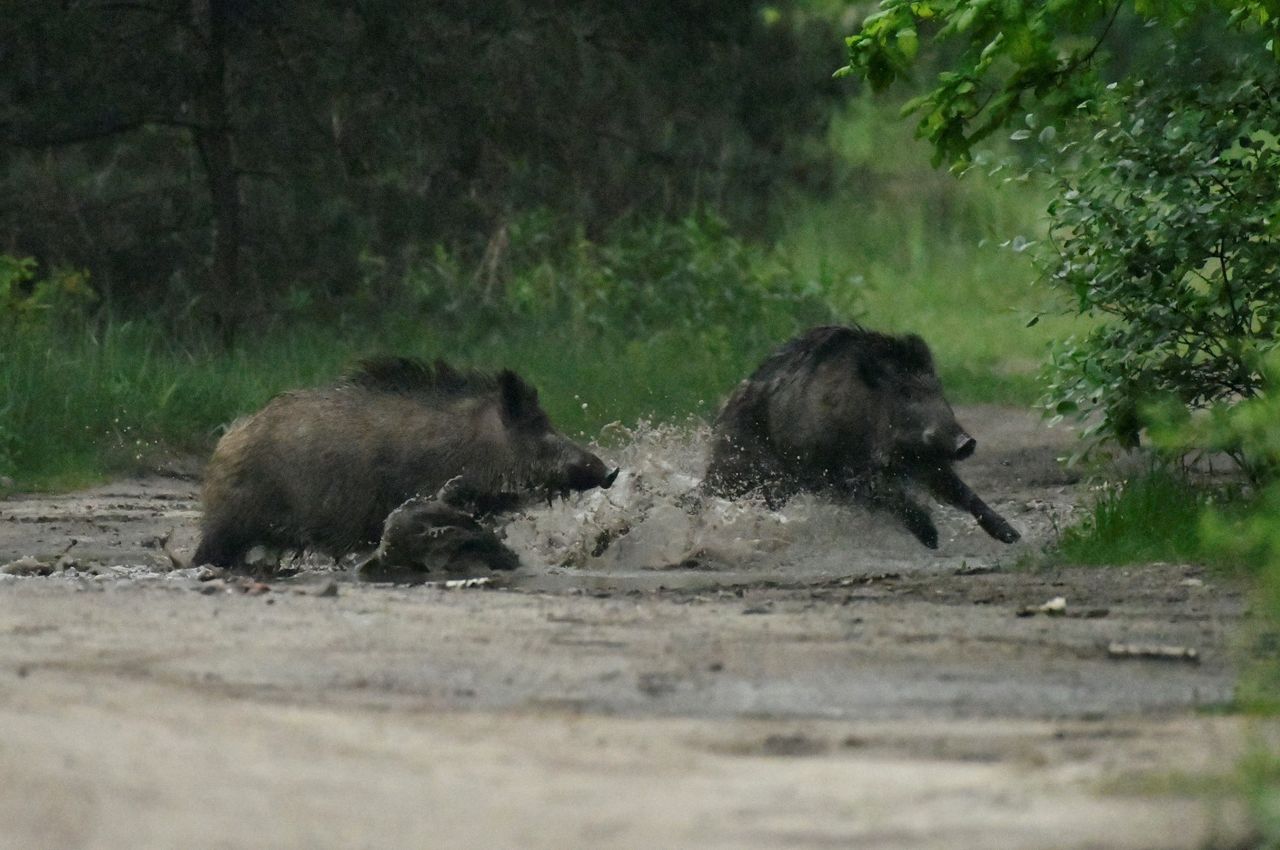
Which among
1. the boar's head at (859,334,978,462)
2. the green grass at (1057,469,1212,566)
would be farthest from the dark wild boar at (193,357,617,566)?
the green grass at (1057,469,1212,566)

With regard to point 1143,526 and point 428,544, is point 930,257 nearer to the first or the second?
point 1143,526

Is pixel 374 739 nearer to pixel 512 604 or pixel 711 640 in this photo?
pixel 711 640

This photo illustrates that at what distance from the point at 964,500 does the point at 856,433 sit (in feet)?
1.99

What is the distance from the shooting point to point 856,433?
10445 mm

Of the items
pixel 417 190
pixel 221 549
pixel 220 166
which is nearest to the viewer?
pixel 221 549

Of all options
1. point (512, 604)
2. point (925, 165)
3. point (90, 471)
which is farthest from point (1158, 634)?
point (925, 165)

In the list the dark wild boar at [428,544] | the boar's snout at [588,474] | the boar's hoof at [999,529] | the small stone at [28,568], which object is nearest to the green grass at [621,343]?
the boar's hoof at [999,529]

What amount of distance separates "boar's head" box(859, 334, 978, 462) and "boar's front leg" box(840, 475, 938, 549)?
17 cm

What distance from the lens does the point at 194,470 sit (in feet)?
44.2

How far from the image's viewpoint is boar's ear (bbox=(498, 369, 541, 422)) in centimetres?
962

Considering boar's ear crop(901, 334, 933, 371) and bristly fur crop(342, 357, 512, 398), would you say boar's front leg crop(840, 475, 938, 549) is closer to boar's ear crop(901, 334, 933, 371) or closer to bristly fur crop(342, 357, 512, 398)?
boar's ear crop(901, 334, 933, 371)

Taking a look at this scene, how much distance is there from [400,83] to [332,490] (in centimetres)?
823

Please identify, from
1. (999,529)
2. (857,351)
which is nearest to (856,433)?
(857,351)

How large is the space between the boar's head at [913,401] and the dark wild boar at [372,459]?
151 centimetres
